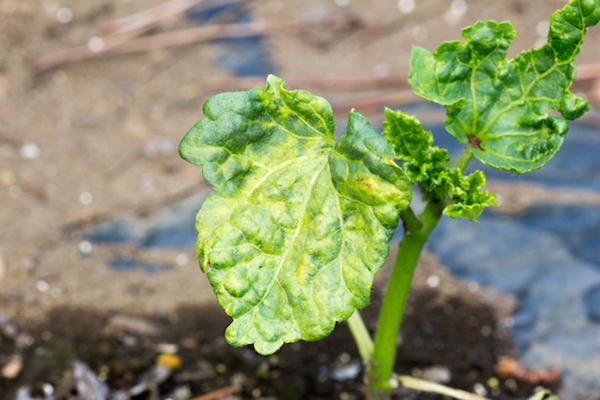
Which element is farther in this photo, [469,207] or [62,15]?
[62,15]

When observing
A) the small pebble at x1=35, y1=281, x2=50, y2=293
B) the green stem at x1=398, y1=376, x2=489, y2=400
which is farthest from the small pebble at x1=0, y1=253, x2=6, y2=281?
the green stem at x1=398, y1=376, x2=489, y2=400

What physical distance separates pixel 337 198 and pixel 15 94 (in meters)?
3.48

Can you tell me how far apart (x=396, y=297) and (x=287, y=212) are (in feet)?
1.43

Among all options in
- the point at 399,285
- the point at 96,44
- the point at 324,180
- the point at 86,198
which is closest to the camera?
the point at 324,180

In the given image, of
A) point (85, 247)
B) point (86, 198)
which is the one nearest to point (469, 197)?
point (85, 247)

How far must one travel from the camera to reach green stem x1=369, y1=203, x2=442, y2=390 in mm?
1324

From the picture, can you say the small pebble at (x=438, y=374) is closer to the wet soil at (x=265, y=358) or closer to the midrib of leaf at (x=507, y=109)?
the wet soil at (x=265, y=358)

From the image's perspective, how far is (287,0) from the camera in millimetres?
4449

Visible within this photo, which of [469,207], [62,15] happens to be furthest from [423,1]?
[469,207]

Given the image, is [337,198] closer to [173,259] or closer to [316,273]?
[316,273]

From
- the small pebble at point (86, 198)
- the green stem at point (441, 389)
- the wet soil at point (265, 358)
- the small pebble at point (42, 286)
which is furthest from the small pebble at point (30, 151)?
the green stem at point (441, 389)

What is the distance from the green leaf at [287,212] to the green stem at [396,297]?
235mm

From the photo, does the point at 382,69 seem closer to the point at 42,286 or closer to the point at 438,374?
the point at 438,374

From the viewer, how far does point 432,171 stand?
1.22 m
